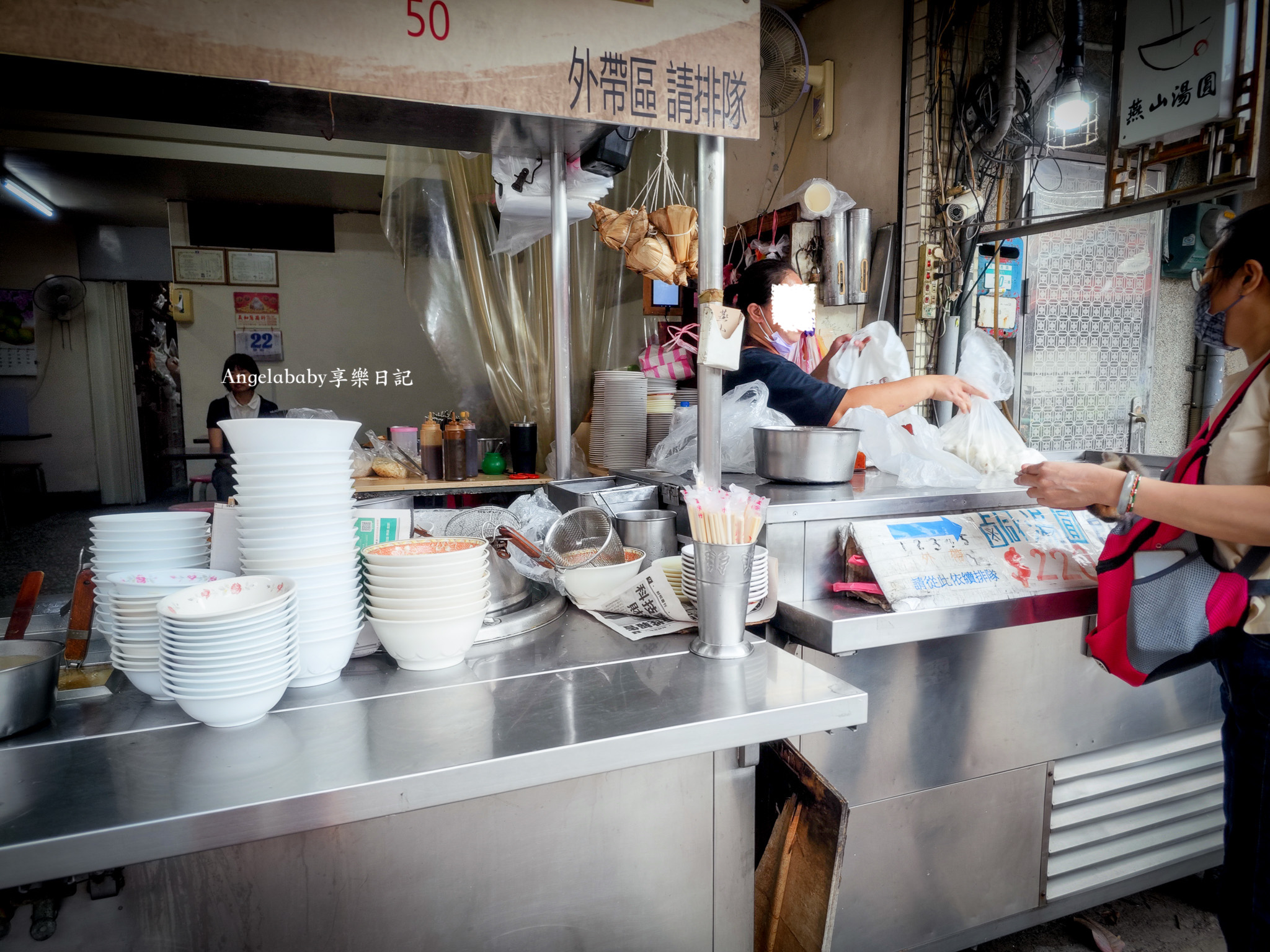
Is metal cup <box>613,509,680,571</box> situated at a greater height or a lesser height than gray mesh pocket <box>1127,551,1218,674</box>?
greater

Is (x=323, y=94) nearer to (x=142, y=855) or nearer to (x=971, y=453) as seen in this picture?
(x=142, y=855)

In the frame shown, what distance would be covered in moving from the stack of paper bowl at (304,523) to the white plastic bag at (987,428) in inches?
68.5

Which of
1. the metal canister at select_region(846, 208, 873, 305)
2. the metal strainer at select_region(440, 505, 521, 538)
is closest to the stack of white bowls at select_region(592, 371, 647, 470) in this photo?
the metal canister at select_region(846, 208, 873, 305)

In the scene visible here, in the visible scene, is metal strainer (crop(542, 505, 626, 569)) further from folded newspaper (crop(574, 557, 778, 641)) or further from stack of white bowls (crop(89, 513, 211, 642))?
stack of white bowls (crop(89, 513, 211, 642))

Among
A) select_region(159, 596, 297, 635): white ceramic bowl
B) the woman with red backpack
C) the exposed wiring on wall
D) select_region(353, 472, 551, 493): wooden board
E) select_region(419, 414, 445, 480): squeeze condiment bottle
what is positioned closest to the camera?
select_region(159, 596, 297, 635): white ceramic bowl

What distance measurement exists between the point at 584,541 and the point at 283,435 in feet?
2.46

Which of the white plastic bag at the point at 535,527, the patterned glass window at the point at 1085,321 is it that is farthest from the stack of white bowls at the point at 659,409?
the patterned glass window at the point at 1085,321

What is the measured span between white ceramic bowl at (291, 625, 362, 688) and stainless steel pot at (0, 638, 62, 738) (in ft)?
1.08

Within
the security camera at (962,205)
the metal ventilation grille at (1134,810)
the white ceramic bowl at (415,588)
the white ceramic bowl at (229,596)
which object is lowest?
the metal ventilation grille at (1134,810)

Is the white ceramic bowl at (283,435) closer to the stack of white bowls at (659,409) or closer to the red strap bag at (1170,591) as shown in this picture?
the red strap bag at (1170,591)

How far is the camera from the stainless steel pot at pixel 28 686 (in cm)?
101

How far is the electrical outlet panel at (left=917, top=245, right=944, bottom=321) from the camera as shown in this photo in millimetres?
3979

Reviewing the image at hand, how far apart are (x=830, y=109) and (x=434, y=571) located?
4.50 m

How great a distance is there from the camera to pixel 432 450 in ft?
13.7
